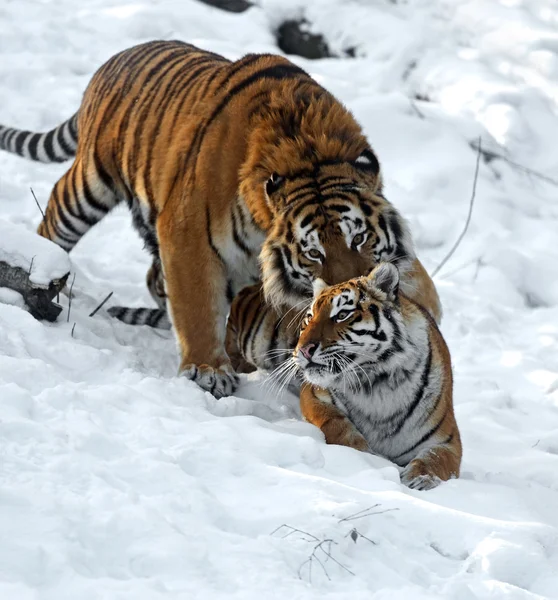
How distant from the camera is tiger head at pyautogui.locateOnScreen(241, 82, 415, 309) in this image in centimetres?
385

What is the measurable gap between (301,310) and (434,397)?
63 centimetres

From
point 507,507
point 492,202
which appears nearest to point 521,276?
point 492,202

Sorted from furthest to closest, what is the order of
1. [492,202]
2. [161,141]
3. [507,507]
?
[492,202] → [161,141] → [507,507]

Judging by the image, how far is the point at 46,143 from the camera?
6.02 m

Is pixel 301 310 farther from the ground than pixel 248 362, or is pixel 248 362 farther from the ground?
pixel 301 310

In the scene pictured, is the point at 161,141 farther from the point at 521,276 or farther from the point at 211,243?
the point at 521,276

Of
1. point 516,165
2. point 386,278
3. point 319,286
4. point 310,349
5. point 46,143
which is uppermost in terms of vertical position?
point 386,278

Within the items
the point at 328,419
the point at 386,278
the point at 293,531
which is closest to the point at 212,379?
the point at 328,419

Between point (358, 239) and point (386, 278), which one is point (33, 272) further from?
point (386, 278)

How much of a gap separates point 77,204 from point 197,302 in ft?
4.33

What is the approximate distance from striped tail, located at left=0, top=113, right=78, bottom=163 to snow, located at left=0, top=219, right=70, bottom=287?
1.67m

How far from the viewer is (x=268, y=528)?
2.64 meters

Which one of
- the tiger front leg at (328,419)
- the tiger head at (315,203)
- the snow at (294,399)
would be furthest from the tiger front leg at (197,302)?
the tiger front leg at (328,419)

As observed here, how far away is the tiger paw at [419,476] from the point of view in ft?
11.3
